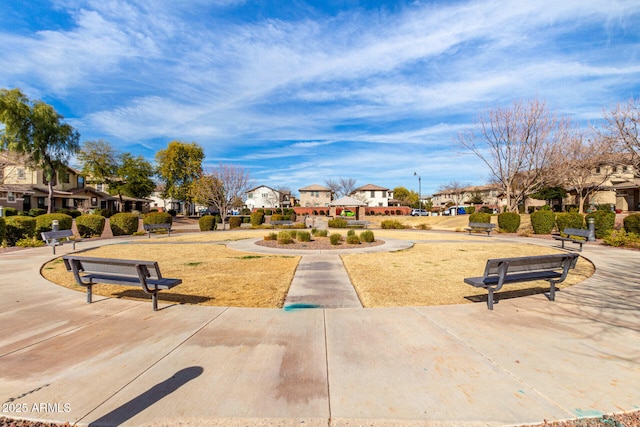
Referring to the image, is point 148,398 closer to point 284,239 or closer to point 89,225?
point 284,239

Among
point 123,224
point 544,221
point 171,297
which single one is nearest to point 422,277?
point 171,297

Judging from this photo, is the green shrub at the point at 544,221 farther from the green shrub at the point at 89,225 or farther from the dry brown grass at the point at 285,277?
the green shrub at the point at 89,225

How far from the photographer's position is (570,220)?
18219 mm

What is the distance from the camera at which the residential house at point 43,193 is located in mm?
33781

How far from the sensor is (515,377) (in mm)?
2885

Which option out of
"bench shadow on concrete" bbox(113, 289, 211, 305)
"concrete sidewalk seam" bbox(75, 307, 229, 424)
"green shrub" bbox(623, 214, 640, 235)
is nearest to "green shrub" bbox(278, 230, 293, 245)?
"bench shadow on concrete" bbox(113, 289, 211, 305)

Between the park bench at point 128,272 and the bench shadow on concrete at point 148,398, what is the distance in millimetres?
2112

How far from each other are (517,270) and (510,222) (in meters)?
19.8

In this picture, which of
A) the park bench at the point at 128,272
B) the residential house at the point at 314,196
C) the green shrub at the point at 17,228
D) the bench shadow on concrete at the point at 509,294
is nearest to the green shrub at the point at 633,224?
the bench shadow on concrete at the point at 509,294

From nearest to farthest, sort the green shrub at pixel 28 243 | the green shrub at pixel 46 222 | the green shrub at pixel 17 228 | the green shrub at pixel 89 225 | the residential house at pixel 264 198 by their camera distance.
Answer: the green shrub at pixel 28 243 < the green shrub at pixel 17 228 < the green shrub at pixel 46 222 < the green shrub at pixel 89 225 < the residential house at pixel 264 198

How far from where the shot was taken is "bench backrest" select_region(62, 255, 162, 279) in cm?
470

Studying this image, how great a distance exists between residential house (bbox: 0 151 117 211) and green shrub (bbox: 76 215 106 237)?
19.7m

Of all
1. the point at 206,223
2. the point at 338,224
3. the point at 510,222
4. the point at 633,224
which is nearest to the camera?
the point at 633,224

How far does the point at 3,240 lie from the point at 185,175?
4294 cm
